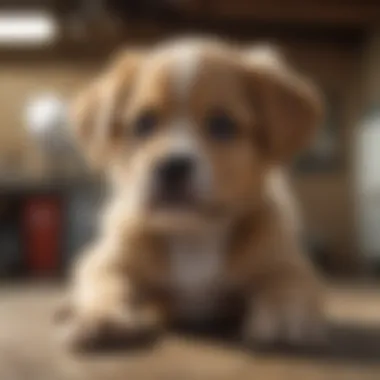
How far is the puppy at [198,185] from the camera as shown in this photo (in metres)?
0.99

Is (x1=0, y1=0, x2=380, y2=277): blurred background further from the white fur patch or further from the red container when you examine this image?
the white fur patch

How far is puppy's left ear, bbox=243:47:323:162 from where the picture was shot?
1030 mm

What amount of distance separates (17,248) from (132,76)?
120cm

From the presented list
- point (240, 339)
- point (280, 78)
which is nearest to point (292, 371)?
point (240, 339)

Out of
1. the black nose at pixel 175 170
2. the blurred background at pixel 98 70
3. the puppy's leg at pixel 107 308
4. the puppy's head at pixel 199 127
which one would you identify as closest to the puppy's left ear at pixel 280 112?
the puppy's head at pixel 199 127

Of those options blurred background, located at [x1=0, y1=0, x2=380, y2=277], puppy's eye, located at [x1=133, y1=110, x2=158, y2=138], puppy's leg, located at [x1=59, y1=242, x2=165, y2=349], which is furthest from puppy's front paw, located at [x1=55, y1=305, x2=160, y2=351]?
blurred background, located at [x1=0, y1=0, x2=380, y2=277]

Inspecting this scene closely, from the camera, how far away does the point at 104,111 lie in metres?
1.06

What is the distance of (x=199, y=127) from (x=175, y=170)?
71 millimetres

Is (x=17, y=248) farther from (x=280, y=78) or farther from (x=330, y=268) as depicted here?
(x=280, y=78)

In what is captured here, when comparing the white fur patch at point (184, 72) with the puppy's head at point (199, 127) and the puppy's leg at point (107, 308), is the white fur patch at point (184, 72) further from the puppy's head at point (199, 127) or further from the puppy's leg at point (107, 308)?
the puppy's leg at point (107, 308)

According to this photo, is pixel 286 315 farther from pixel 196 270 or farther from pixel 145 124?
pixel 145 124

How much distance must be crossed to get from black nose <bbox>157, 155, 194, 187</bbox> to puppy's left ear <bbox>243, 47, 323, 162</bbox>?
0.12 m

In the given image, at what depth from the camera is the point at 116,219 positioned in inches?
42.3

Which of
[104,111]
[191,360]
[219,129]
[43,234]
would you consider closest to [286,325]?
[191,360]
